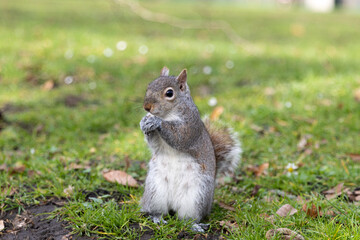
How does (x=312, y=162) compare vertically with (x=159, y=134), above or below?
below

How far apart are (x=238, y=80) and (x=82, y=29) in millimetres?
3526

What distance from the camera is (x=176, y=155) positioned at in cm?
211

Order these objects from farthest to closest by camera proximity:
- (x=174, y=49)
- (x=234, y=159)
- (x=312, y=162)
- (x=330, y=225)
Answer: (x=174, y=49) < (x=312, y=162) < (x=234, y=159) < (x=330, y=225)

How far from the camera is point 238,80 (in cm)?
501

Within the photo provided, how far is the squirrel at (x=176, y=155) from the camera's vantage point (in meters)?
2.01

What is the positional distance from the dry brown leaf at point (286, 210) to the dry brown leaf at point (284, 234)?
210mm

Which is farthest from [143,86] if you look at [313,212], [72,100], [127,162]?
[313,212]

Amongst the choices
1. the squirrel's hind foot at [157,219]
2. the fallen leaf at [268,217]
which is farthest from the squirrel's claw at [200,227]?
the fallen leaf at [268,217]

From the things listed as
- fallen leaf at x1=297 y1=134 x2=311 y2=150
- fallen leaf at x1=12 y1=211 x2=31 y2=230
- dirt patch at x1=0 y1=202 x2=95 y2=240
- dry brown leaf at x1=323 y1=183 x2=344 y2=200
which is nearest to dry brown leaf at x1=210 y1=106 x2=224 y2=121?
fallen leaf at x1=297 y1=134 x2=311 y2=150

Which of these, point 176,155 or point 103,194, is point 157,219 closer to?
point 176,155

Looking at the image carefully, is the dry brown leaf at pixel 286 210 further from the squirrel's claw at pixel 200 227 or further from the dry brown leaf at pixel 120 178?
the dry brown leaf at pixel 120 178

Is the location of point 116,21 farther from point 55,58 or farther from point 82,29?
point 55,58

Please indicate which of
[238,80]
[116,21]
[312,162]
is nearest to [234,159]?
[312,162]

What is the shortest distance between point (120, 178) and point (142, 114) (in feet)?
3.31
